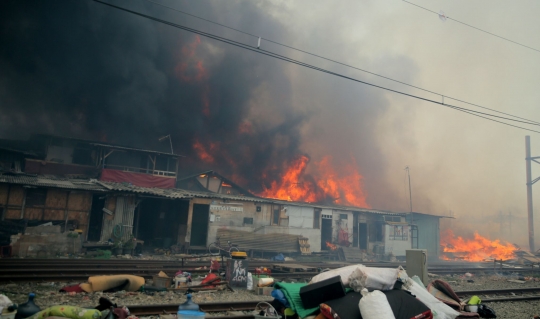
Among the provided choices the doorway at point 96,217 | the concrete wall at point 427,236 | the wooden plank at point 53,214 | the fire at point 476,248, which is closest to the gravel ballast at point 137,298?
the wooden plank at point 53,214

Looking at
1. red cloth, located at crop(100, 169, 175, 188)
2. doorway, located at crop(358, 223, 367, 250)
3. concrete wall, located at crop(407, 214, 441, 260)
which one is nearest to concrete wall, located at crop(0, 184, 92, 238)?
red cloth, located at crop(100, 169, 175, 188)

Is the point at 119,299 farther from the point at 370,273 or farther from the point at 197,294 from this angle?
the point at 370,273

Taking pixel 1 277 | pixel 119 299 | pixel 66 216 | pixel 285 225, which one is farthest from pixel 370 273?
pixel 285 225

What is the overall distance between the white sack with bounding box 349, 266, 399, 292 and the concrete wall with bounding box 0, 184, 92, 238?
1829cm

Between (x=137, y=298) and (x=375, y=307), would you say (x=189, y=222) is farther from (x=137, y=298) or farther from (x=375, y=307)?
(x=375, y=307)

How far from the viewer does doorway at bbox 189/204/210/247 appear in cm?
2377

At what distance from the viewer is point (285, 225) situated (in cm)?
2700

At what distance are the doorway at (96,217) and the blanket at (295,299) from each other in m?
17.9

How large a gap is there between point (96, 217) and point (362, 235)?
68.7 feet

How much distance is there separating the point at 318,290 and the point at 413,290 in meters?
2.23

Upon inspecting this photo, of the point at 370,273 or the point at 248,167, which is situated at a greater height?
the point at 248,167

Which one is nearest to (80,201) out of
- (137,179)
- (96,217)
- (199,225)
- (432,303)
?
(96,217)

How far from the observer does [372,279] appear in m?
6.48

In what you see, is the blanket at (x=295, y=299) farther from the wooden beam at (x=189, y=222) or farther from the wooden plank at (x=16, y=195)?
the wooden plank at (x=16, y=195)
